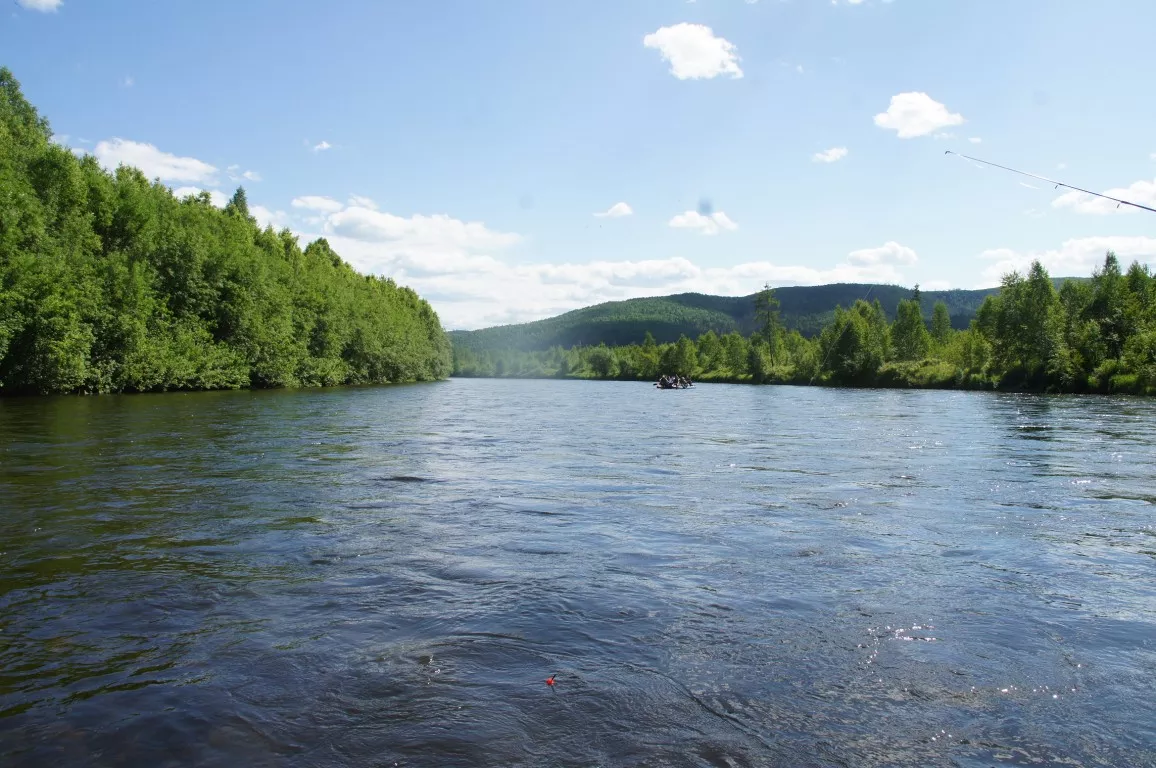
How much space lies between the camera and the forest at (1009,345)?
236ft

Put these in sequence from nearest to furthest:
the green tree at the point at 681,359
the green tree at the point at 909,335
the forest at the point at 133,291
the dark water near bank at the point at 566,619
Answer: the dark water near bank at the point at 566,619, the forest at the point at 133,291, the green tree at the point at 909,335, the green tree at the point at 681,359

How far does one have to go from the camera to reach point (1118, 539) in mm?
11211

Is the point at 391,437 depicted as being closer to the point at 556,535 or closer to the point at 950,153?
the point at 556,535

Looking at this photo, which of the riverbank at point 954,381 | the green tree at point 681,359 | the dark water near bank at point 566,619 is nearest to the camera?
the dark water near bank at point 566,619

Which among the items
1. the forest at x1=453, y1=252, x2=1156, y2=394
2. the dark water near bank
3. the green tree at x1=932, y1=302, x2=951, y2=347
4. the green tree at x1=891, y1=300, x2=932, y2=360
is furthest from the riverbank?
the dark water near bank

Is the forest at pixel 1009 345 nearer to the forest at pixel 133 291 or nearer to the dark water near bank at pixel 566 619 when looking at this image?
the dark water near bank at pixel 566 619

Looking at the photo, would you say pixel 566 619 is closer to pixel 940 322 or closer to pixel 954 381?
pixel 954 381

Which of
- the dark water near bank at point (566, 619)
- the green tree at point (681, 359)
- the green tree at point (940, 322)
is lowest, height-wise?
the dark water near bank at point (566, 619)

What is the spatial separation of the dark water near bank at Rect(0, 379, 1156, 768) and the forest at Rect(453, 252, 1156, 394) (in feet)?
218

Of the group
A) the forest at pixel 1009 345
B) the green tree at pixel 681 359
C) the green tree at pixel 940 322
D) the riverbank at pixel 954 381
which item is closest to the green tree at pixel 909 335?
the forest at pixel 1009 345

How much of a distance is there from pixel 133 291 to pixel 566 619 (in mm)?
48924

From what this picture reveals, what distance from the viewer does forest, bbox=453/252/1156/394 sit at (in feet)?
236

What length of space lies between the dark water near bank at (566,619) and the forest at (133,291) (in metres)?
27.8

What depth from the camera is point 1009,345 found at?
87312 millimetres
